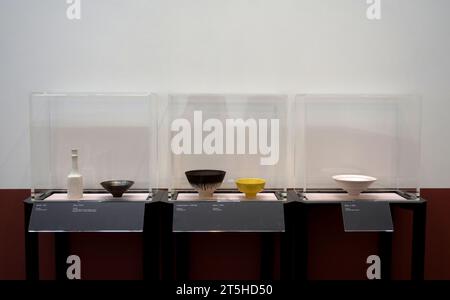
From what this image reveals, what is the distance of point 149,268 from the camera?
162 cm

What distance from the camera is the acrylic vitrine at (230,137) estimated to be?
1.82 m

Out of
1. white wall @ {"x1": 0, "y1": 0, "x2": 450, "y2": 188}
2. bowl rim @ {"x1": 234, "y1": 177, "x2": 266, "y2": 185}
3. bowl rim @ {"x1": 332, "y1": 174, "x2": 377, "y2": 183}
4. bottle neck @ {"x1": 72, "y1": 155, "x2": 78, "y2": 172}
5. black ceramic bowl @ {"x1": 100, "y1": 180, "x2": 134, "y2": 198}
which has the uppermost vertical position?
white wall @ {"x1": 0, "y1": 0, "x2": 450, "y2": 188}

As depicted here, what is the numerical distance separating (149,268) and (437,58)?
1.46 meters

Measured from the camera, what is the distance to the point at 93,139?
1.84 m

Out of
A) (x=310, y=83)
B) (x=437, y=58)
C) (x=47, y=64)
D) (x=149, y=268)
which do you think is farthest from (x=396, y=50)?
(x=47, y=64)

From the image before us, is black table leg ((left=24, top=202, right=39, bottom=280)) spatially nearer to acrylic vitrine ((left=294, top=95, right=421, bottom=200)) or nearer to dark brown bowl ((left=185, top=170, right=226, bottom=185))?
dark brown bowl ((left=185, top=170, right=226, bottom=185))

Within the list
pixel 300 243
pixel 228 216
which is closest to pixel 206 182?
pixel 228 216

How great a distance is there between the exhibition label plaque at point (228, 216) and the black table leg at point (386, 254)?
0.58m

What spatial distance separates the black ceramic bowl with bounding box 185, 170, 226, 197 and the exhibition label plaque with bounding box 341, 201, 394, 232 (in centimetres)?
46

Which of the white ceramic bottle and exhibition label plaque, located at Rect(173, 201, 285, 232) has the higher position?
the white ceramic bottle

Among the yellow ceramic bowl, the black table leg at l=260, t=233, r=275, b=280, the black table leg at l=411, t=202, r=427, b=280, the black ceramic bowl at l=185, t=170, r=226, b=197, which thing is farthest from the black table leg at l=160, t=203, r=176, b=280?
the black table leg at l=411, t=202, r=427, b=280

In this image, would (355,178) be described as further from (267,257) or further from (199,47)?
(199,47)

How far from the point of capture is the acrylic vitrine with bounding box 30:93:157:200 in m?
1.81

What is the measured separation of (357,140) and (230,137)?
534 mm
